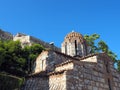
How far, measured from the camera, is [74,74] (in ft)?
37.4

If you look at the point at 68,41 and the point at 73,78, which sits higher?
the point at 68,41

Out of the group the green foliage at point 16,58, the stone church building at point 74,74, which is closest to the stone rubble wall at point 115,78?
the stone church building at point 74,74

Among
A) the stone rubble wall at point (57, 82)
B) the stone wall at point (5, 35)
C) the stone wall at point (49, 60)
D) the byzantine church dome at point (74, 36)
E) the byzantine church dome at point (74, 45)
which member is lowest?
the stone rubble wall at point (57, 82)

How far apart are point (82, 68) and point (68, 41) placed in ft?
34.2

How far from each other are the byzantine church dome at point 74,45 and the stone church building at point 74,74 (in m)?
5.83

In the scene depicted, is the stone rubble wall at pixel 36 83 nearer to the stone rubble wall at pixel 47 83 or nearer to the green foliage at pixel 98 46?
the stone rubble wall at pixel 47 83

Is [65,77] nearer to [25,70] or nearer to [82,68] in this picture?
[82,68]

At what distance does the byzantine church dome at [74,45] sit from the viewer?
21272mm

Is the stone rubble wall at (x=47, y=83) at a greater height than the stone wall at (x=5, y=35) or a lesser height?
lesser

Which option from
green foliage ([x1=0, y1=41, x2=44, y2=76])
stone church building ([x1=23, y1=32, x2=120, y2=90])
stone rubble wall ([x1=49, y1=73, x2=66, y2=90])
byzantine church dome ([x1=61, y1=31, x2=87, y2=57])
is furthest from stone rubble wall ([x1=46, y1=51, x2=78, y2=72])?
byzantine church dome ([x1=61, y1=31, x2=87, y2=57])

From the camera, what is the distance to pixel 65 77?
1116 centimetres

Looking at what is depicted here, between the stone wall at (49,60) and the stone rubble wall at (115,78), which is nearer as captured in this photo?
the stone rubble wall at (115,78)

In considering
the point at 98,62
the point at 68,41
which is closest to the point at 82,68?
the point at 98,62

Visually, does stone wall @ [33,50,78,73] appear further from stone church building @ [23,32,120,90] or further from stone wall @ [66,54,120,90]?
stone wall @ [66,54,120,90]
